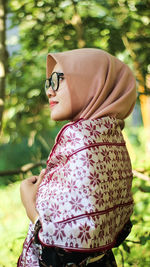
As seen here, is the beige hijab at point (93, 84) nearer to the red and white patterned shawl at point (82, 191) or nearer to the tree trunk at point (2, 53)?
the red and white patterned shawl at point (82, 191)

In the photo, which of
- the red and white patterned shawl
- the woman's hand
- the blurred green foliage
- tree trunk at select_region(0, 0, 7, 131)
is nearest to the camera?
the red and white patterned shawl

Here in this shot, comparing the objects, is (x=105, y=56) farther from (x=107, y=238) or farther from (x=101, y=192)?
(x=107, y=238)

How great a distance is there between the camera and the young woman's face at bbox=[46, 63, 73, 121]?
44.9 inches

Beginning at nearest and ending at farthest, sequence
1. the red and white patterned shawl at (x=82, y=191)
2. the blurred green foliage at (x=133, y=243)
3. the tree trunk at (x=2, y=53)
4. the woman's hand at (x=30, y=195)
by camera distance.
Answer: the red and white patterned shawl at (x=82, y=191), the woman's hand at (x=30, y=195), the blurred green foliage at (x=133, y=243), the tree trunk at (x=2, y=53)

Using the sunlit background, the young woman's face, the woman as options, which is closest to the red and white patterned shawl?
the woman

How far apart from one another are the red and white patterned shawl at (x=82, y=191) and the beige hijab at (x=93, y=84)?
58mm

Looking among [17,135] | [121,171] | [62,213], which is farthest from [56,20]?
[62,213]

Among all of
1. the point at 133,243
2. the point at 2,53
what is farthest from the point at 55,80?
the point at 2,53

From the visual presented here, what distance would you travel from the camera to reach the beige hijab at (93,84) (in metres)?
1.12

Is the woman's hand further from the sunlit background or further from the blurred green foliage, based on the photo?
the sunlit background

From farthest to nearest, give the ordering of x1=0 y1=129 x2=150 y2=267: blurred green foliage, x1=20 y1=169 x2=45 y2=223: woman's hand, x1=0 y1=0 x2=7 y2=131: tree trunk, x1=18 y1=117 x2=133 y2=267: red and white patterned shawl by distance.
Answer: x1=0 y1=0 x2=7 y2=131: tree trunk
x1=0 y1=129 x2=150 y2=267: blurred green foliage
x1=20 y1=169 x2=45 y2=223: woman's hand
x1=18 y1=117 x2=133 y2=267: red and white patterned shawl

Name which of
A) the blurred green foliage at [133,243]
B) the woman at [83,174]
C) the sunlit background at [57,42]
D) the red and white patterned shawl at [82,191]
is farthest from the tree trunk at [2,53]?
the red and white patterned shawl at [82,191]

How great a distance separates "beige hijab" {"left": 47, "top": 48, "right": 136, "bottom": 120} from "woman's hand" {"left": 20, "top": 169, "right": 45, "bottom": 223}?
282 millimetres

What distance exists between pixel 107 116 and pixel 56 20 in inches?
87.5
